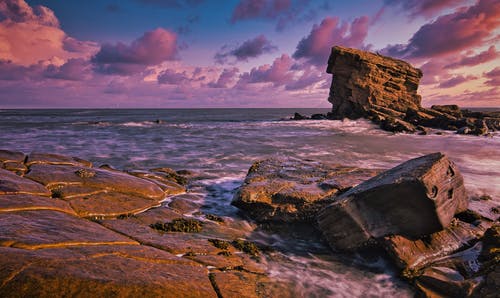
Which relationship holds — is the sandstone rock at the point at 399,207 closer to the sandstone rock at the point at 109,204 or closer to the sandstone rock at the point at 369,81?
the sandstone rock at the point at 109,204

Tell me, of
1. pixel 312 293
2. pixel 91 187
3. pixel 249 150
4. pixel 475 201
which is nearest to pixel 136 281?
pixel 312 293

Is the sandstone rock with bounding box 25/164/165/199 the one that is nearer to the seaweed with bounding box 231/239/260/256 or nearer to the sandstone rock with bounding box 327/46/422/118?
the seaweed with bounding box 231/239/260/256

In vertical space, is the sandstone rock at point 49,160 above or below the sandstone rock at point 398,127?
below

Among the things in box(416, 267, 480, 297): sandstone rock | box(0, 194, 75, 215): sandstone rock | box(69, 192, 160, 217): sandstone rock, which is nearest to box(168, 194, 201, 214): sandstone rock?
box(69, 192, 160, 217): sandstone rock

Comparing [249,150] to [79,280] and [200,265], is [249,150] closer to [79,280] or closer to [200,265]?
[200,265]

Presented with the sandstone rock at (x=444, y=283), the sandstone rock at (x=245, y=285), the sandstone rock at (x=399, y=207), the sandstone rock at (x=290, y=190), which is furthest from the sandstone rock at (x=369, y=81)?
the sandstone rock at (x=245, y=285)

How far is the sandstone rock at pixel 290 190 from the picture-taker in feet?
22.0

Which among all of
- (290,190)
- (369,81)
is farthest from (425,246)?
(369,81)

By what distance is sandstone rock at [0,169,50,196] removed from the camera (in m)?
5.28

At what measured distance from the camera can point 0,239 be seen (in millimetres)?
3355

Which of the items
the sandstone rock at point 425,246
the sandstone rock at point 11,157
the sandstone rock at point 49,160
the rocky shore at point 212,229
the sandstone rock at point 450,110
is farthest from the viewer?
the sandstone rock at point 450,110

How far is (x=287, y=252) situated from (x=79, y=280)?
3.60 metres

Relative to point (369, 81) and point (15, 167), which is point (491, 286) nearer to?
point (15, 167)

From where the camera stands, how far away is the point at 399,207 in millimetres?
5227
